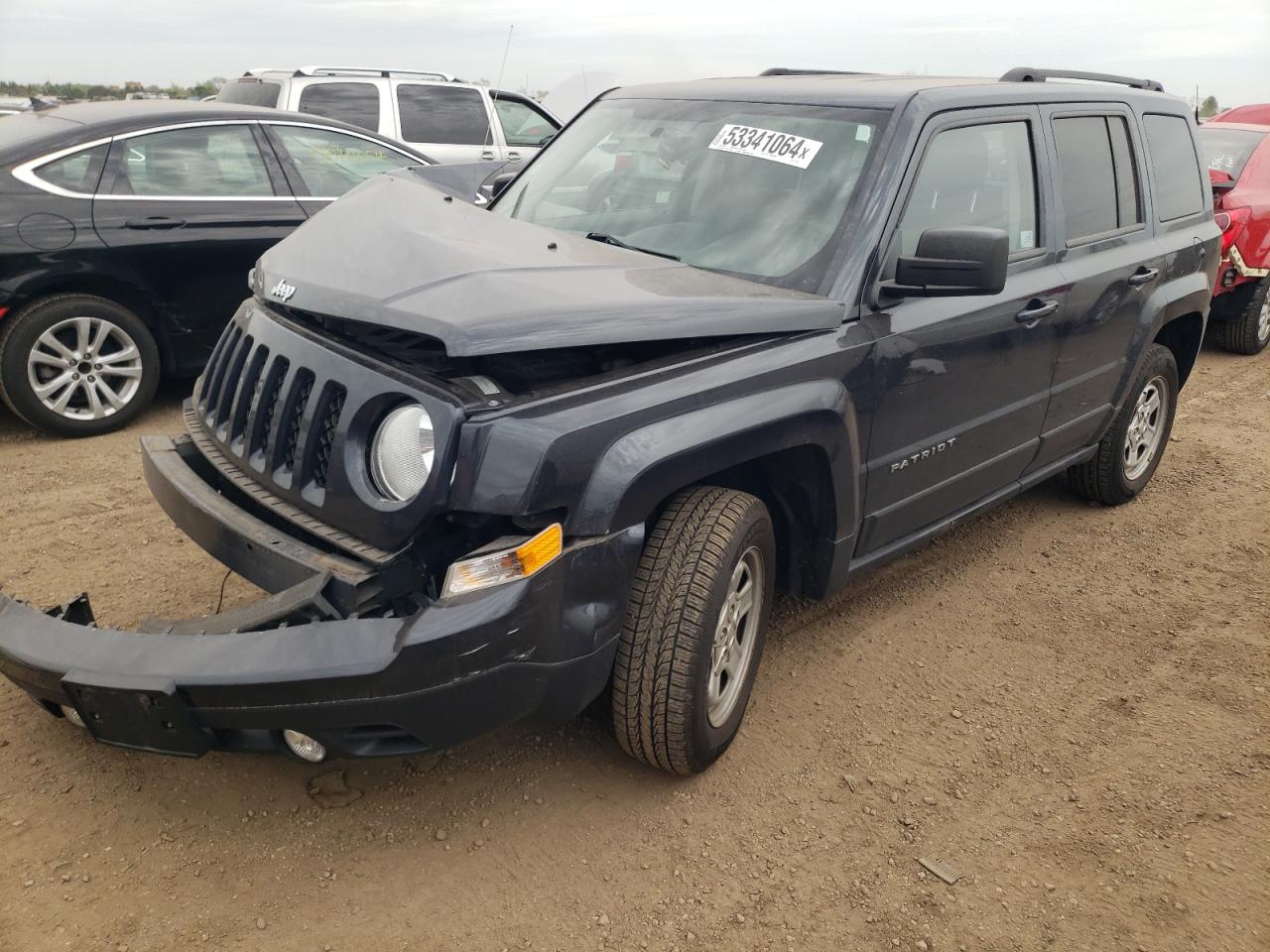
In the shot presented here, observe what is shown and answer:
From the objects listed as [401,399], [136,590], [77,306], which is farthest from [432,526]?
[77,306]

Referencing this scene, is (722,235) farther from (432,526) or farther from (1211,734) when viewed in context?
(1211,734)

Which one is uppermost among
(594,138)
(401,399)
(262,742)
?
(594,138)

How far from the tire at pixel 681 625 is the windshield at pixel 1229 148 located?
7.23m

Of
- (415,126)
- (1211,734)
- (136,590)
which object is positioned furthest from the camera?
(415,126)

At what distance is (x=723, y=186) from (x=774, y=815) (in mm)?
1946

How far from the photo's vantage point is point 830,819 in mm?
2871

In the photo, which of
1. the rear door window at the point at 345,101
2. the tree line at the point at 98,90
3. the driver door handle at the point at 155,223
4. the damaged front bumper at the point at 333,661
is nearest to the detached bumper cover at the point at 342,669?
the damaged front bumper at the point at 333,661

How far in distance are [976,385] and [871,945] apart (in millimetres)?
1901

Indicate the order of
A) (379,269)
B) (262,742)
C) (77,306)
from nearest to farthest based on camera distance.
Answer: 1. (262,742)
2. (379,269)
3. (77,306)

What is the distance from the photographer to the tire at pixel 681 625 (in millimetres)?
2650

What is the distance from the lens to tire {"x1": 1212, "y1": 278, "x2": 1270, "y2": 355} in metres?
8.16

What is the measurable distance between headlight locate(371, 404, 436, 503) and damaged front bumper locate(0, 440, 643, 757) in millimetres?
206

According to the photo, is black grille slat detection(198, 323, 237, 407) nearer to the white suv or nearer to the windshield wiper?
the windshield wiper

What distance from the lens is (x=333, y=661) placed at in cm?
220
